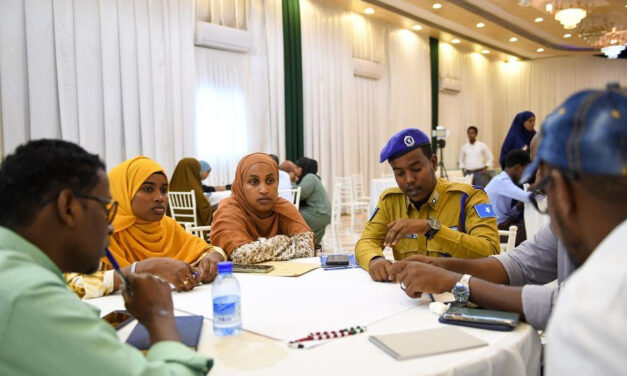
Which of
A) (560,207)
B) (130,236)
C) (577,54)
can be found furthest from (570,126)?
(577,54)

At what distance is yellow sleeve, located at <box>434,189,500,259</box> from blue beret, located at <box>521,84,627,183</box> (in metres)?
1.15

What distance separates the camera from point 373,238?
2.05 metres

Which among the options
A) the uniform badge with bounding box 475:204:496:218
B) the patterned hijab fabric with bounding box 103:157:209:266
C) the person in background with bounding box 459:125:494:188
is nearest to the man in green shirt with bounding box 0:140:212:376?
the patterned hijab fabric with bounding box 103:157:209:266

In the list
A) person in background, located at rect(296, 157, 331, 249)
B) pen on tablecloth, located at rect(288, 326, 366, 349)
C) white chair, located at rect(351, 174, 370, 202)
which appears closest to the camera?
pen on tablecloth, located at rect(288, 326, 366, 349)

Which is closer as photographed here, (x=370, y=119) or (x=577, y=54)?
(x=370, y=119)

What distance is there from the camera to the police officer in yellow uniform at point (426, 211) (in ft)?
6.05

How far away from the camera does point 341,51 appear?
8.85 meters

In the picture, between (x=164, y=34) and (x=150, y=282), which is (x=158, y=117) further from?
(x=150, y=282)

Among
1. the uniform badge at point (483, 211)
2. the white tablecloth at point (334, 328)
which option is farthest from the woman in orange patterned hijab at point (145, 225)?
the uniform badge at point (483, 211)

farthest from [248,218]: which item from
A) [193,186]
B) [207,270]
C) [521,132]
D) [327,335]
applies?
[521,132]

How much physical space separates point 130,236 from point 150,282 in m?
0.98

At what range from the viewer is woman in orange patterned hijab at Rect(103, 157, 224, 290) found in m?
1.94

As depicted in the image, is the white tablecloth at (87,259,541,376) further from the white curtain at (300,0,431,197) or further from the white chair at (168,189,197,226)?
the white curtain at (300,0,431,197)

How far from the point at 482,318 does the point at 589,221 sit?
56 centimetres
